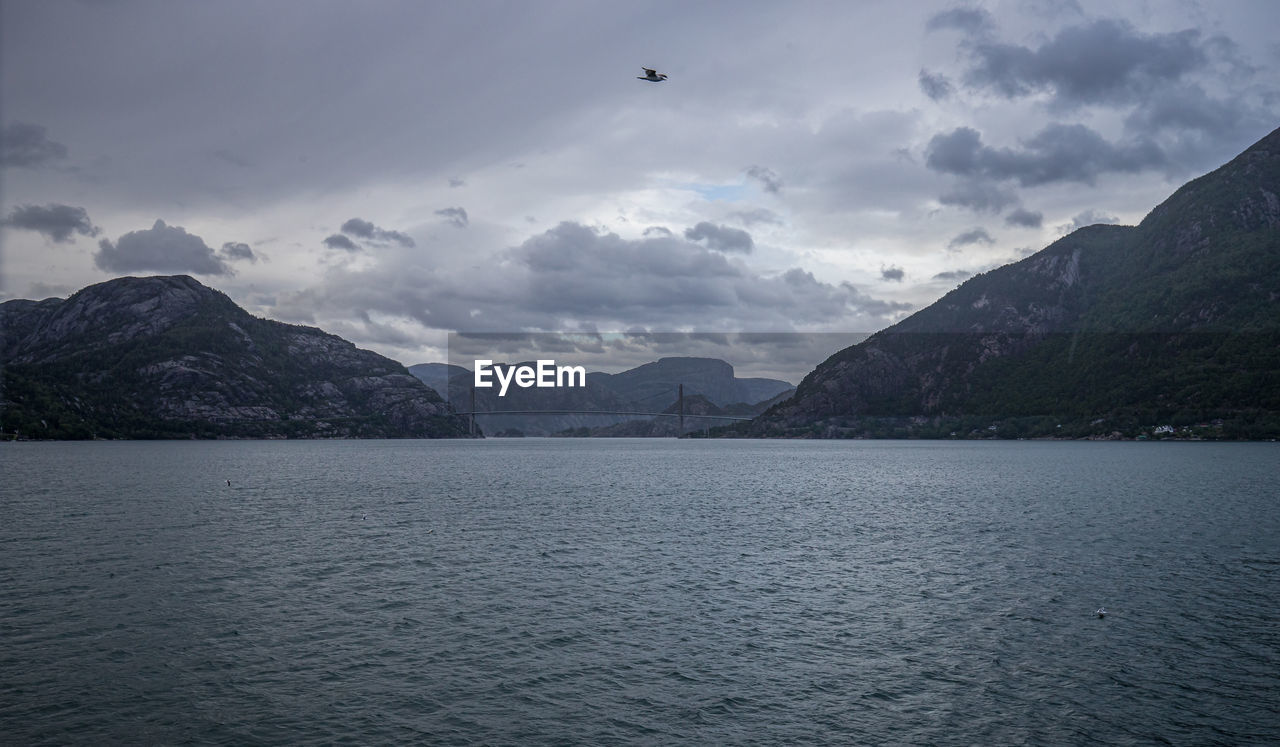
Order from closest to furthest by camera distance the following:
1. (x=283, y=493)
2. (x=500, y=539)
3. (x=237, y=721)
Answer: (x=237, y=721) < (x=500, y=539) < (x=283, y=493)

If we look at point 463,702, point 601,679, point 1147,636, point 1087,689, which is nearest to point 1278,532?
point 1147,636

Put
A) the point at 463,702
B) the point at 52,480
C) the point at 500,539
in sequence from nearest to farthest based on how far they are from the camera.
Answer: the point at 463,702 < the point at 500,539 < the point at 52,480

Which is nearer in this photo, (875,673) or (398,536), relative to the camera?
(875,673)

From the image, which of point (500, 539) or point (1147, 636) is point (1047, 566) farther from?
point (500, 539)

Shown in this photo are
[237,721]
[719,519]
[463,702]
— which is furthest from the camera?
[719,519]

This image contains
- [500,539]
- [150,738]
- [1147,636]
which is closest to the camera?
[150,738]

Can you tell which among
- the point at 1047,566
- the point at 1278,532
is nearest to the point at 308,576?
the point at 1047,566

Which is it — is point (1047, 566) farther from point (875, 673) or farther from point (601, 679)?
point (601, 679)
